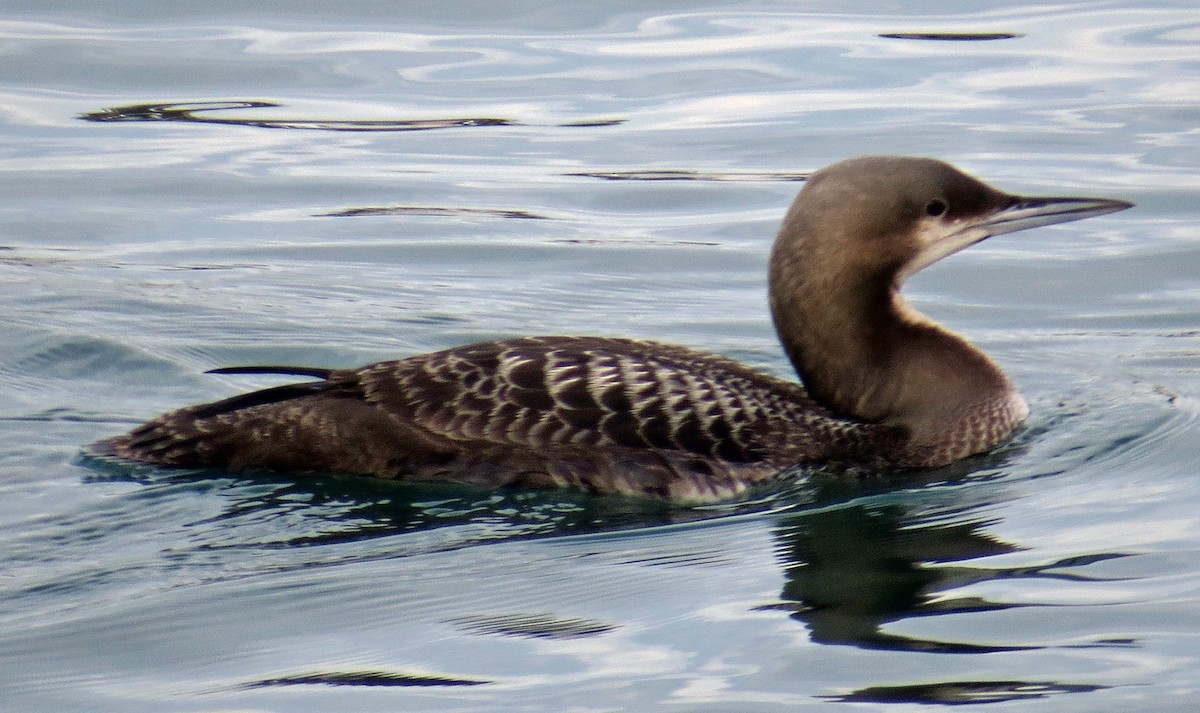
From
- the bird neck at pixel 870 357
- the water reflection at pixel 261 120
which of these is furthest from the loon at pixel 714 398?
the water reflection at pixel 261 120

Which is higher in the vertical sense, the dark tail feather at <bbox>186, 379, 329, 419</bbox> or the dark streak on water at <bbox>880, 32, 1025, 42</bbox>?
the dark streak on water at <bbox>880, 32, 1025, 42</bbox>

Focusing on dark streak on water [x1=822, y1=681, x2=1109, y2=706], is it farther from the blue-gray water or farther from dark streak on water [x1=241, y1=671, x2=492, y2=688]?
dark streak on water [x1=241, y1=671, x2=492, y2=688]

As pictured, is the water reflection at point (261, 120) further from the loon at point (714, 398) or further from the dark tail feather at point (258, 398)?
the dark tail feather at point (258, 398)

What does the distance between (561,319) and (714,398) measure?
2471mm

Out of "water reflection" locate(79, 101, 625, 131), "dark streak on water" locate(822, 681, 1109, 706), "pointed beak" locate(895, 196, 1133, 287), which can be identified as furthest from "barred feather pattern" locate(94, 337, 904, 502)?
"water reflection" locate(79, 101, 625, 131)

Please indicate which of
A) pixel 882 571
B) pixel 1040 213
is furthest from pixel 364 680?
pixel 1040 213

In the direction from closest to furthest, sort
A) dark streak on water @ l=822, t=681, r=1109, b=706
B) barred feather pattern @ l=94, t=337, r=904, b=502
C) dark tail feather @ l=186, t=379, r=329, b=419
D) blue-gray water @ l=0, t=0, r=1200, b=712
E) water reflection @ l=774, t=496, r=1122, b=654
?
dark streak on water @ l=822, t=681, r=1109, b=706 < blue-gray water @ l=0, t=0, r=1200, b=712 < water reflection @ l=774, t=496, r=1122, b=654 < barred feather pattern @ l=94, t=337, r=904, b=502 < dark tail feather @ l=186, t=379, r=329, b=419

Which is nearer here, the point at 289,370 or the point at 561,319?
the point at 289,370

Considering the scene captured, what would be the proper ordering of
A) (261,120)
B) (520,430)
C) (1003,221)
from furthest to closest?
1. (261,120)
2. (1003,221)
3. (520,430)

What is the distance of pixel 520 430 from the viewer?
576cm

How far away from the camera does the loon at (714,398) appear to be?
5762 mm

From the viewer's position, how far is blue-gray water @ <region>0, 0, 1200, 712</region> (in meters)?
4.38

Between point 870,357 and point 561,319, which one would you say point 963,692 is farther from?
point 561,319

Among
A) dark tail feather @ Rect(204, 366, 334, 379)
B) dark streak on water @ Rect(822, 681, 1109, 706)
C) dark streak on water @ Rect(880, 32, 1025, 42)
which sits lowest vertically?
dark streak on water @ Rect(822, 681, 1109, 706)
